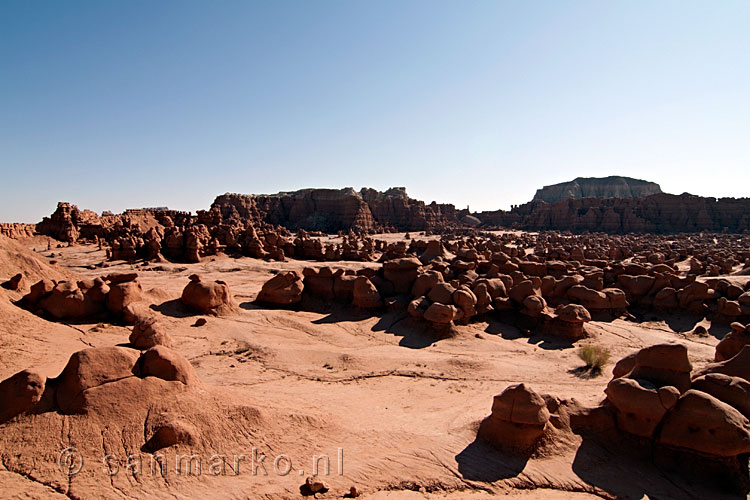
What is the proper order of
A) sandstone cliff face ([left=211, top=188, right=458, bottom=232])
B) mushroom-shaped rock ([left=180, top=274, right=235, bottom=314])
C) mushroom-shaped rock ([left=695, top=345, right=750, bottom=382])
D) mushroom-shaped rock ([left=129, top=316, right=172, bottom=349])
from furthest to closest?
1. sandstone cliff face ([left=211, top=188, right=458, bottom=232])
2. mushroom-shaped rock ([left=180, top=274, right=235, bottom=314])
3. mushroom-shaped rock ([left=129, top=316, right=172, bottom=349])
4. mushroom-shaped rock ([left=695, top=345, right=750, bottom=382])

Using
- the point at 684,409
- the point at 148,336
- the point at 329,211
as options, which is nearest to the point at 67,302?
the point at 148,336

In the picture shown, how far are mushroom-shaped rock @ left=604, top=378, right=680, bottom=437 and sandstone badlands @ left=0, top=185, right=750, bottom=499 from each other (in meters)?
0.03

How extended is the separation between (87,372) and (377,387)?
15.8ft

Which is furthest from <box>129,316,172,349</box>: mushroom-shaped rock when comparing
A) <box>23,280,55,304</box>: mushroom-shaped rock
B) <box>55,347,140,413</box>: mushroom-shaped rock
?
<box>23,280,55,304</box>: mushroom-shaped rock

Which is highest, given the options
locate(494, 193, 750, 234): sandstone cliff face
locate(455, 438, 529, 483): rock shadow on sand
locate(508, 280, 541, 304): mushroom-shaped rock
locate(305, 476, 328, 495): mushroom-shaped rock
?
locate(494, 193, 750, 234): sandstone cliff face

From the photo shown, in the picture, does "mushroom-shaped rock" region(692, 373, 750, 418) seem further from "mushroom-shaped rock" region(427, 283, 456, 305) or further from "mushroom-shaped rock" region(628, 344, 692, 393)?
"mushroom-shaped rock" region(427, 283, 456, 305)

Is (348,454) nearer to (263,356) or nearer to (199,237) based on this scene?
(263,356)

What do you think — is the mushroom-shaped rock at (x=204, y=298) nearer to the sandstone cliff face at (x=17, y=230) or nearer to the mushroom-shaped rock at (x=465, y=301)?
the mushroom-shaped rock at (x=465, y=301)

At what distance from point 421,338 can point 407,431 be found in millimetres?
5304

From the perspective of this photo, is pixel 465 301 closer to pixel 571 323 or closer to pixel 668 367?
pixel 571 323

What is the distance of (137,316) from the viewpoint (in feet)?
32.4

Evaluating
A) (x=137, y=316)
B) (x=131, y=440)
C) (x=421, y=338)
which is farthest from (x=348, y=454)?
(x=137, y=316)

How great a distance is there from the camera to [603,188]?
3873 inches

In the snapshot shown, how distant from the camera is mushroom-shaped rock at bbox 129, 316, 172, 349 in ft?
24.8
